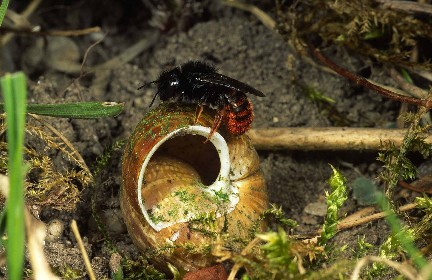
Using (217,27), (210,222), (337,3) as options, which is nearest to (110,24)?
(217,27)

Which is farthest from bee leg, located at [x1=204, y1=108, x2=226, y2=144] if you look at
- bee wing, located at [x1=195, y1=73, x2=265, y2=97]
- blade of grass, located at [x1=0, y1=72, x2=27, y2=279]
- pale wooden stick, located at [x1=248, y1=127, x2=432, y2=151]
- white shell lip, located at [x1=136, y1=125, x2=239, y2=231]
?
blade of grass, located at [x1=0, y1=72, x2=27, y2=279]

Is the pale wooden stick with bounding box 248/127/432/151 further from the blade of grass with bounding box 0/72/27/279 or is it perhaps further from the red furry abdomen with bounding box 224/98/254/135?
the blade of grass with bounding box 0/72/27/279

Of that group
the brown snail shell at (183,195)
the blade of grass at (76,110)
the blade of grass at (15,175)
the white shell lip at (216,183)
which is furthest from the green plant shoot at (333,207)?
the blade of grass at (15,175)

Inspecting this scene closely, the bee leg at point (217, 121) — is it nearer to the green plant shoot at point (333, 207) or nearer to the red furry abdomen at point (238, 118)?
the red furry abdomen at point (238, 118)

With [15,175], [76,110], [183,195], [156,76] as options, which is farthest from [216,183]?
[156,76]

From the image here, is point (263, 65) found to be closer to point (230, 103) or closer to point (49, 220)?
point (230, 103)

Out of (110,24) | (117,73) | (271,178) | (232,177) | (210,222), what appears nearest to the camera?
(210,222)
